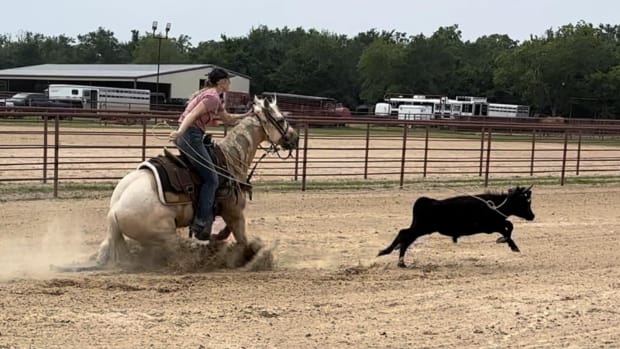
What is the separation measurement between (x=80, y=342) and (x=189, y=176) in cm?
243

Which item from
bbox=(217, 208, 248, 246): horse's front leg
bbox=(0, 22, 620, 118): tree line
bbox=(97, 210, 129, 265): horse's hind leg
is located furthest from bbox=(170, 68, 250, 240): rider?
bbox=(0, 22, 620, 118): tree line

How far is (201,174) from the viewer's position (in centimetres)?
683

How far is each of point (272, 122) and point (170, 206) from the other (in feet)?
4.44

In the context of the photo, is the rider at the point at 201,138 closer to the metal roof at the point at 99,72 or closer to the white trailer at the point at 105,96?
the white trailer at the point at 105,96

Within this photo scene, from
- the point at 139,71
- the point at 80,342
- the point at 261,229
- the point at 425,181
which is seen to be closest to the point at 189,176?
the point at 80,342

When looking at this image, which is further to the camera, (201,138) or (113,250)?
(201,138)

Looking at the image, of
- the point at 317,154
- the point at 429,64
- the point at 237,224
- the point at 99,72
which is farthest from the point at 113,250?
the point at 429,64

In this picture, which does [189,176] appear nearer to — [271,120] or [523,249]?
[271,120]

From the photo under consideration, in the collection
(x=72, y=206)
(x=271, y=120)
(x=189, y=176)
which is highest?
(x=271, y=120)

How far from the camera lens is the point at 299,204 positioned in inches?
487

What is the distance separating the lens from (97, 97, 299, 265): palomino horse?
21.4ft

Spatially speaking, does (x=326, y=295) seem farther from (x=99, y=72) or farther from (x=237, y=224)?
(x=99, y=72)

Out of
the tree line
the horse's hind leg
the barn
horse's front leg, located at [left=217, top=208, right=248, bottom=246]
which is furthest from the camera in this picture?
the tree line

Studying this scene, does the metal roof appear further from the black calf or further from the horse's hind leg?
the horse's hind leg
